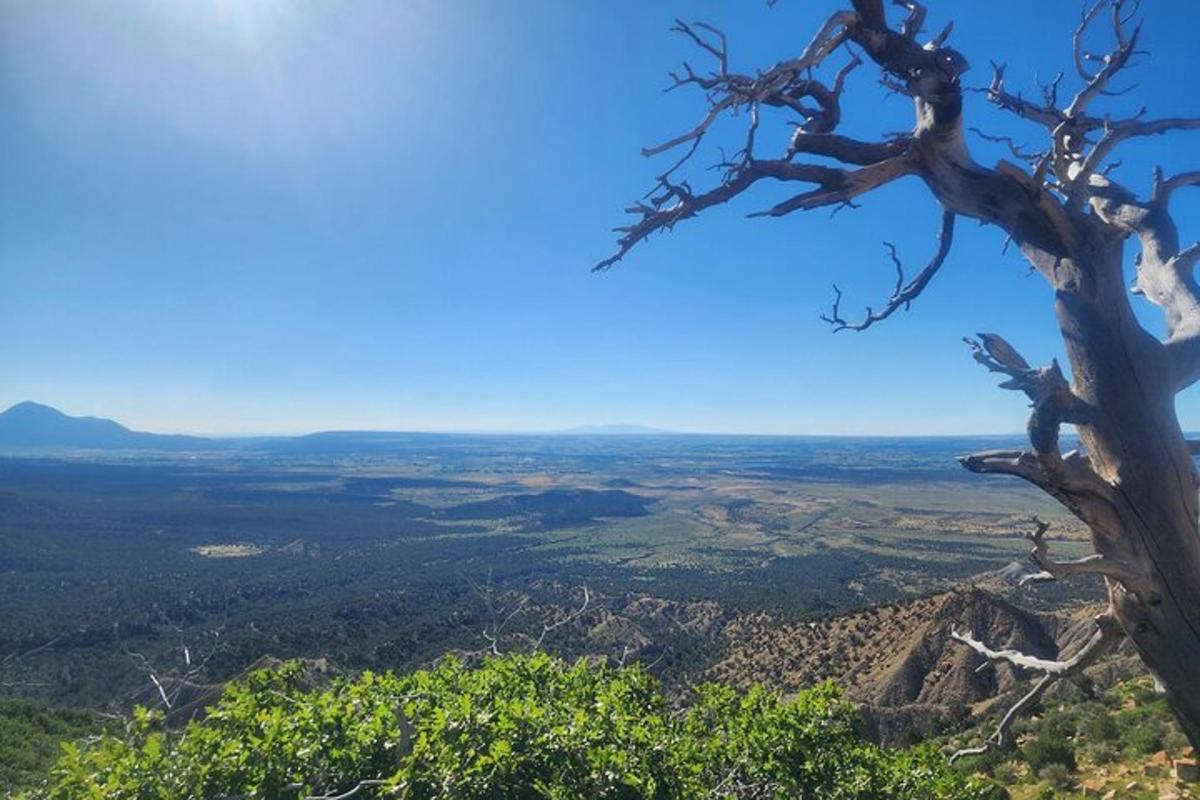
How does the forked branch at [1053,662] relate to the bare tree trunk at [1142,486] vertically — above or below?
below

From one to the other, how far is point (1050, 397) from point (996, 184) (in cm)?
120

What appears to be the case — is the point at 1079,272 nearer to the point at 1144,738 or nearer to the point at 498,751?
the point at 498,751

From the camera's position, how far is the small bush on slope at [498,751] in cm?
388

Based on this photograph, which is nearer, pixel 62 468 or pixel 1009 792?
pixel 1009 792

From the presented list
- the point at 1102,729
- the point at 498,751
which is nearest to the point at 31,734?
the point at 498,751

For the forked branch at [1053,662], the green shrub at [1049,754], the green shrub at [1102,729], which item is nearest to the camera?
the forked branch at [1053,662]

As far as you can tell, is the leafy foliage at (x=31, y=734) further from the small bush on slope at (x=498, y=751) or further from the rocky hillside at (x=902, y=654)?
the small bush on slope at (x=498, y=751)

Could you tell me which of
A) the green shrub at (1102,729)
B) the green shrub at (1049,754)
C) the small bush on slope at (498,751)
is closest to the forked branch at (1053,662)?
the small bush on slope at (498,751)

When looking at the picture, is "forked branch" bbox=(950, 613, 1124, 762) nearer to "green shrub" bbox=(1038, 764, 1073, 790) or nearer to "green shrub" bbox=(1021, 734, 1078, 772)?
"green shrub" bbox=(1038, 764, 1073, 790)

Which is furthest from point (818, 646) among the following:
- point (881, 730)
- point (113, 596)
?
point (113, 596)

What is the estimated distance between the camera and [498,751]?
4121 millimetres

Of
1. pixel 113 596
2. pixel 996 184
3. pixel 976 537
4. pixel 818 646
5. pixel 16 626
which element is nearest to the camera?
pixel 996 184

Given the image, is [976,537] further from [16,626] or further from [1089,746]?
[16,626]

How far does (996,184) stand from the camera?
3539 mm
